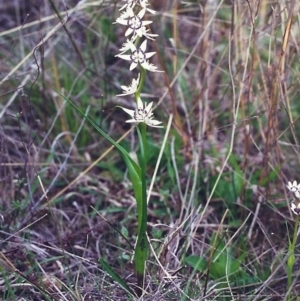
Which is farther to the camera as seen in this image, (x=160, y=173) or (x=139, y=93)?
(x=160, y=173)

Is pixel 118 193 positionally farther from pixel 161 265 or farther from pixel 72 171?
pixel 161 265

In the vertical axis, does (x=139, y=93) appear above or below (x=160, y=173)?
above

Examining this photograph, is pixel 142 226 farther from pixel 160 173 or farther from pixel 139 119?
pixel 160 173

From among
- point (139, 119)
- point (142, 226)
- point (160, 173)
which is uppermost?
point (139, 119)

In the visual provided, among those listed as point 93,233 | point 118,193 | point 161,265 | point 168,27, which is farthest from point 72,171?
point 168,27

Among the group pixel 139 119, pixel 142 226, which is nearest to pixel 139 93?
pixel 139 119
